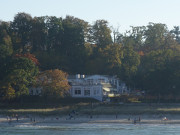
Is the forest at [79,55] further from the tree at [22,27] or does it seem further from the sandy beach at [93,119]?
the sandy beach at [93,119]

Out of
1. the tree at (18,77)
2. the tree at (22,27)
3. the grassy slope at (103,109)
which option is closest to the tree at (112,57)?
the tree at (22,27)

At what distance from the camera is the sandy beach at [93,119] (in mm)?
60344

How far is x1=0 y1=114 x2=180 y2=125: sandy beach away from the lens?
6034 cm

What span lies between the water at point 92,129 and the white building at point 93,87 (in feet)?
67.7

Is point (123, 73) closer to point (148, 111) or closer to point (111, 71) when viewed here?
point (111, 71)

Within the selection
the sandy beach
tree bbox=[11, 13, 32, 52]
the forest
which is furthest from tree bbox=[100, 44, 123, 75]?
the sandy beach

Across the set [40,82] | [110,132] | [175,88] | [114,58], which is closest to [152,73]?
[175,88]

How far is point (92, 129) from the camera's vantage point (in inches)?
2191

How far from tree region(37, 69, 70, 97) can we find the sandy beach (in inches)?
389

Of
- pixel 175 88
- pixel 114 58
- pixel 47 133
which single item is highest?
pixel 114 58

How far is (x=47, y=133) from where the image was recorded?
53.9 meters

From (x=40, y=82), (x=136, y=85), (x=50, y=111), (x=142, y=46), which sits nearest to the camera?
(x=50, y=111)

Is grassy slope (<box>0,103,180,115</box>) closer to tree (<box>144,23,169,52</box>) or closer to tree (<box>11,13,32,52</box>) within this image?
tree (<box>11,13,32,52</box>)

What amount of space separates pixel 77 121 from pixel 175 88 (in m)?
24.5
